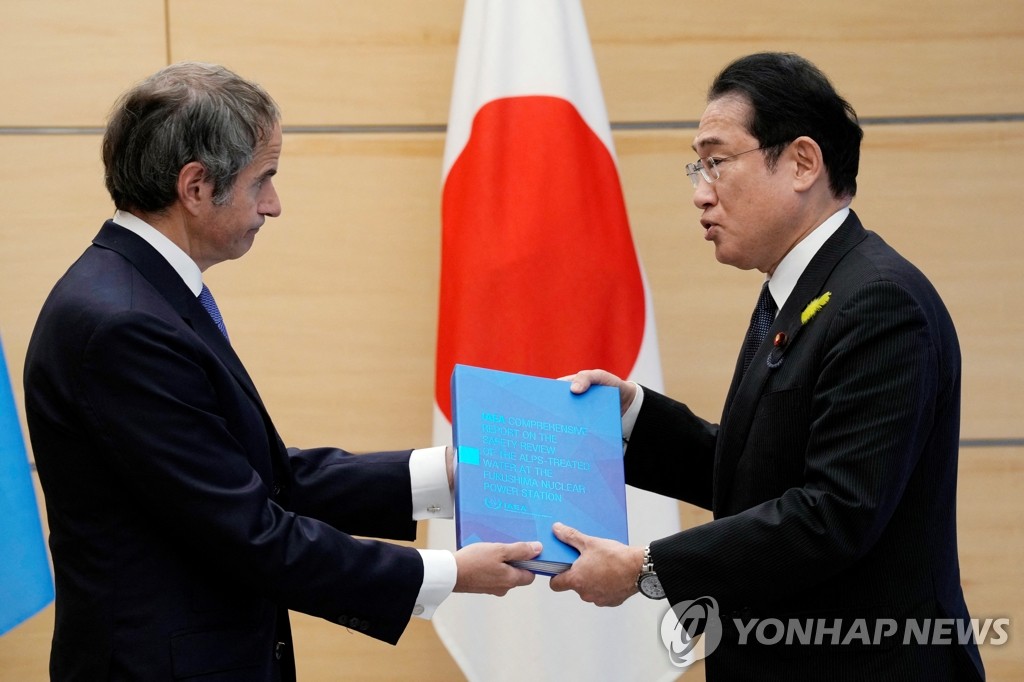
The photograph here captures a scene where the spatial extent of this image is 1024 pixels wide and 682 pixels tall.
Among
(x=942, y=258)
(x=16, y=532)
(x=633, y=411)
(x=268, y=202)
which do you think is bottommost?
(x=16, y=532)

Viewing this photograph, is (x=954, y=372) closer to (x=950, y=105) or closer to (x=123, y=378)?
(x=123, y=378)

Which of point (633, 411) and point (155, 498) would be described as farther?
point (633, 411)

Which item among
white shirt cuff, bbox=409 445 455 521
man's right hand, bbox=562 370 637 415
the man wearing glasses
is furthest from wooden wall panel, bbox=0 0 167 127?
the man wearing glasses

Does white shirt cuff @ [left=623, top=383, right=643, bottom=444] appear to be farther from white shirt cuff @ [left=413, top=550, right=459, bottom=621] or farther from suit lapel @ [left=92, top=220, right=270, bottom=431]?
suit lapel @ [left=92, top=220, right=270, bottom=431]

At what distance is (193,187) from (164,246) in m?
0.11

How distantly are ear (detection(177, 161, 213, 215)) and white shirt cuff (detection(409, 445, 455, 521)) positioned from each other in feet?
2.37

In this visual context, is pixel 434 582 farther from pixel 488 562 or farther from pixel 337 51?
pixel 337 51

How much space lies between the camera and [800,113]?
204 centimetres

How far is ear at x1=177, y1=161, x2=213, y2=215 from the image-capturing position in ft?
6.05

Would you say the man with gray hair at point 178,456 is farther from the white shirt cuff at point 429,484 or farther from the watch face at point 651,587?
the white shirt cuff at point 429,484

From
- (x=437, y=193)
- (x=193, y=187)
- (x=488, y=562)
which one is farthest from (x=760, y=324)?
(x=437, y=193)

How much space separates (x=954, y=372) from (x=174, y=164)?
51.1 inches

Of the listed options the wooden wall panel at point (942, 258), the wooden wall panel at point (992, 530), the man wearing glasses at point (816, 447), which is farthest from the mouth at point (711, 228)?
the wooden wall panel at point (992, 530)

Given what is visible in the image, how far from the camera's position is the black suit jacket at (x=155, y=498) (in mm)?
1705
